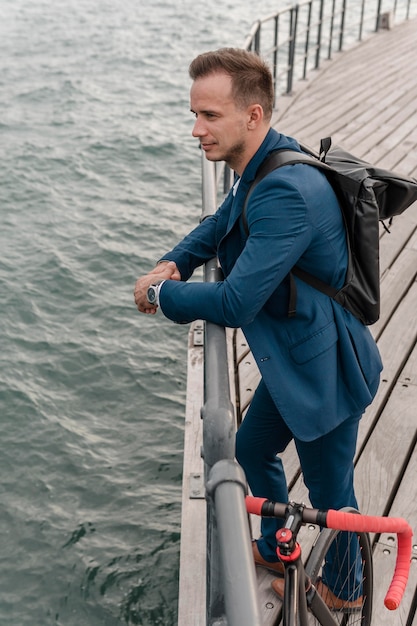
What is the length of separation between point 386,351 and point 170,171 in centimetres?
785

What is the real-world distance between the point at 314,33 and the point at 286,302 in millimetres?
19660

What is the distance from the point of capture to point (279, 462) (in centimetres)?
292

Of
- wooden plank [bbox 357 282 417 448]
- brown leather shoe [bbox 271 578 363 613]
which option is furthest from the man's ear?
wooden plank [bbox 357 282 417 448]

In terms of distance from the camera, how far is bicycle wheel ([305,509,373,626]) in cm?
266

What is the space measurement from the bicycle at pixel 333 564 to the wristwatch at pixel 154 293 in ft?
2.33

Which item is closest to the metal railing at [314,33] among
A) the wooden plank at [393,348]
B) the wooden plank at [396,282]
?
the wooden plank at [396,282]

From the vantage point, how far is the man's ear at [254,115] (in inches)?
91.5

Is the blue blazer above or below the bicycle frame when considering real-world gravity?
above

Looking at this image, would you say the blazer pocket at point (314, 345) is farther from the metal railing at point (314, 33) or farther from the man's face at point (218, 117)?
the metal railing at point (314, 33)

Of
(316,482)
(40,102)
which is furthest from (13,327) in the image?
(40,102)

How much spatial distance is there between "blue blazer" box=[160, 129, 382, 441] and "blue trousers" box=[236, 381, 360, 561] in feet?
0.31

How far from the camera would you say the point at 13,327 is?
8312 mm

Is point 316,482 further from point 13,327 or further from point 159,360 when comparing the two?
point 13,327

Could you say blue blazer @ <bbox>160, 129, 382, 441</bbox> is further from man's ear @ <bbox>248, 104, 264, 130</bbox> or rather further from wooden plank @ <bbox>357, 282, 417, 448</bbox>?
wooden plank @ <bbox>357, 282, 417, 448</bbox>
